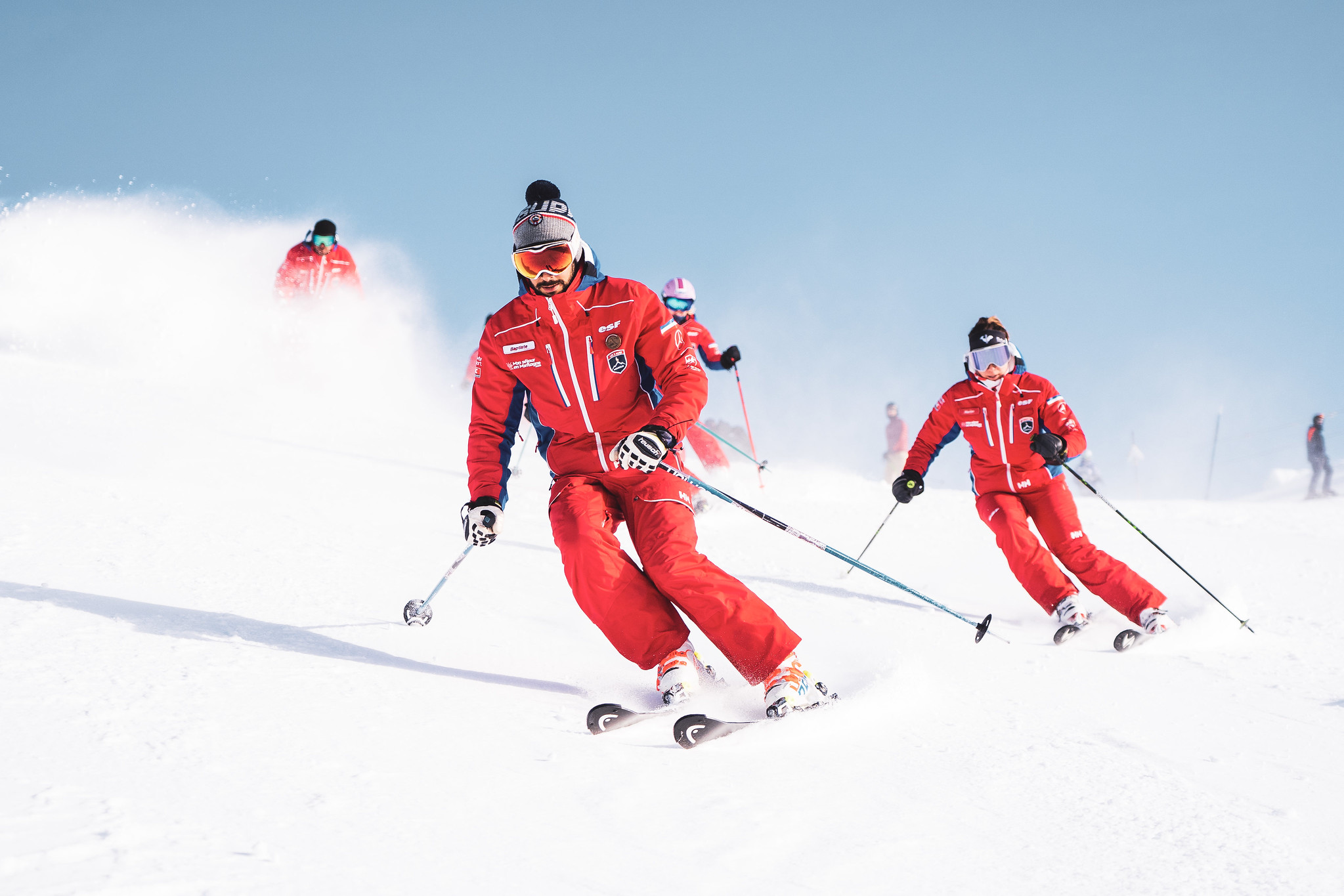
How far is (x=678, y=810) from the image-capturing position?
177 cm

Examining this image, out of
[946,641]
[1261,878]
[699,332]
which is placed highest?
[699,332]

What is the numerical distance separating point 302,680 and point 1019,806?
75.7 inches

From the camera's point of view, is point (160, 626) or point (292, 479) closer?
point (160, 626)

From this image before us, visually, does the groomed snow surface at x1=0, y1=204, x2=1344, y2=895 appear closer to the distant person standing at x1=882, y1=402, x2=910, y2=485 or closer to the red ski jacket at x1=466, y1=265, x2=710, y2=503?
the red ski jacket at x1=466, y1=265, x2=710, y2=503

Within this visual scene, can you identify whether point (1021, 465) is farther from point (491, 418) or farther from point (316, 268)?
point (316, 268)

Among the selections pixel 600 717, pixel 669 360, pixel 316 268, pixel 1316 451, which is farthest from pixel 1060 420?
pixel 1316 451

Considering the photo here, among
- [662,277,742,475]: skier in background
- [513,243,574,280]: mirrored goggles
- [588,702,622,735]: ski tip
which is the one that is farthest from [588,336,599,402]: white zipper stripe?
[662,277,742,475]: skier in background

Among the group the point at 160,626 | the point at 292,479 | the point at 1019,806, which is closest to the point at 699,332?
the point at 292,479

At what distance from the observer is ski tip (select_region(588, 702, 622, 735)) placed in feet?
7.84

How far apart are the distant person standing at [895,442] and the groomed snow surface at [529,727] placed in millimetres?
11634

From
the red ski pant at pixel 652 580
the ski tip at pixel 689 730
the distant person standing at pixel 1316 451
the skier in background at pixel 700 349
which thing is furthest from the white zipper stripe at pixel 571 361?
the distant person standing at pixel 1316 451

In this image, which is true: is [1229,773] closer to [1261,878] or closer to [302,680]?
[1261,878]

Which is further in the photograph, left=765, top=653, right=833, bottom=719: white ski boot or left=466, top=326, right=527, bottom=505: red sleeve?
left=466, top=326, right=527, bottom=505: red sleeve

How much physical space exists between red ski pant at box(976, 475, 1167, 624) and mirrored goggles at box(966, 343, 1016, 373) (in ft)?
2.50
